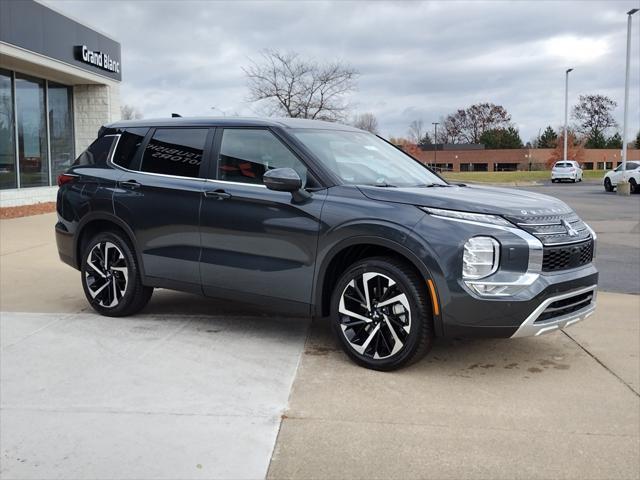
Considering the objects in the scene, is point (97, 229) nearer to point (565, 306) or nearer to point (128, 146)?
point (128, 146)

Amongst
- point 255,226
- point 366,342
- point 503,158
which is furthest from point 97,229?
point 503,158

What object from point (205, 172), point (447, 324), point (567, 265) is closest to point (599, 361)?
point (567, 265)

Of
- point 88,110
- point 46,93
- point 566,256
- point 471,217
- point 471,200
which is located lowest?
point 566,256

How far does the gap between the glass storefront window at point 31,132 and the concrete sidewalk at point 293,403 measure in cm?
1344

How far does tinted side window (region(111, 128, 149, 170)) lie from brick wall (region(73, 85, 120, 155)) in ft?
51.6

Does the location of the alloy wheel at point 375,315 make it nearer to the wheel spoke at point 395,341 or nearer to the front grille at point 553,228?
the wheel spoke at point 395,341

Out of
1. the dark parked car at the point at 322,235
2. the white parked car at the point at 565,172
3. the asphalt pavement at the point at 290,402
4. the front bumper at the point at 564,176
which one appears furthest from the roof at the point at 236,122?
the white parked car at the point at 565,172

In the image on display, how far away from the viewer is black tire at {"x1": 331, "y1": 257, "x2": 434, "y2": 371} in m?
4.32

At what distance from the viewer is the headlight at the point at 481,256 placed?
4.13 meters

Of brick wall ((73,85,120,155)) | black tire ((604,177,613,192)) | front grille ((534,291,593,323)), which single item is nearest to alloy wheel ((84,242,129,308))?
front grille ((534,291,593,323))

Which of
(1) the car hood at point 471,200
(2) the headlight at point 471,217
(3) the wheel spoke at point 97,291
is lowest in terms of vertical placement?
(3) the wheel spoke at point 97,291

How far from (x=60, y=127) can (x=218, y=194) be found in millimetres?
16895

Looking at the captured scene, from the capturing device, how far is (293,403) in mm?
3986

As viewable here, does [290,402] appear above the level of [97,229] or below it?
below
